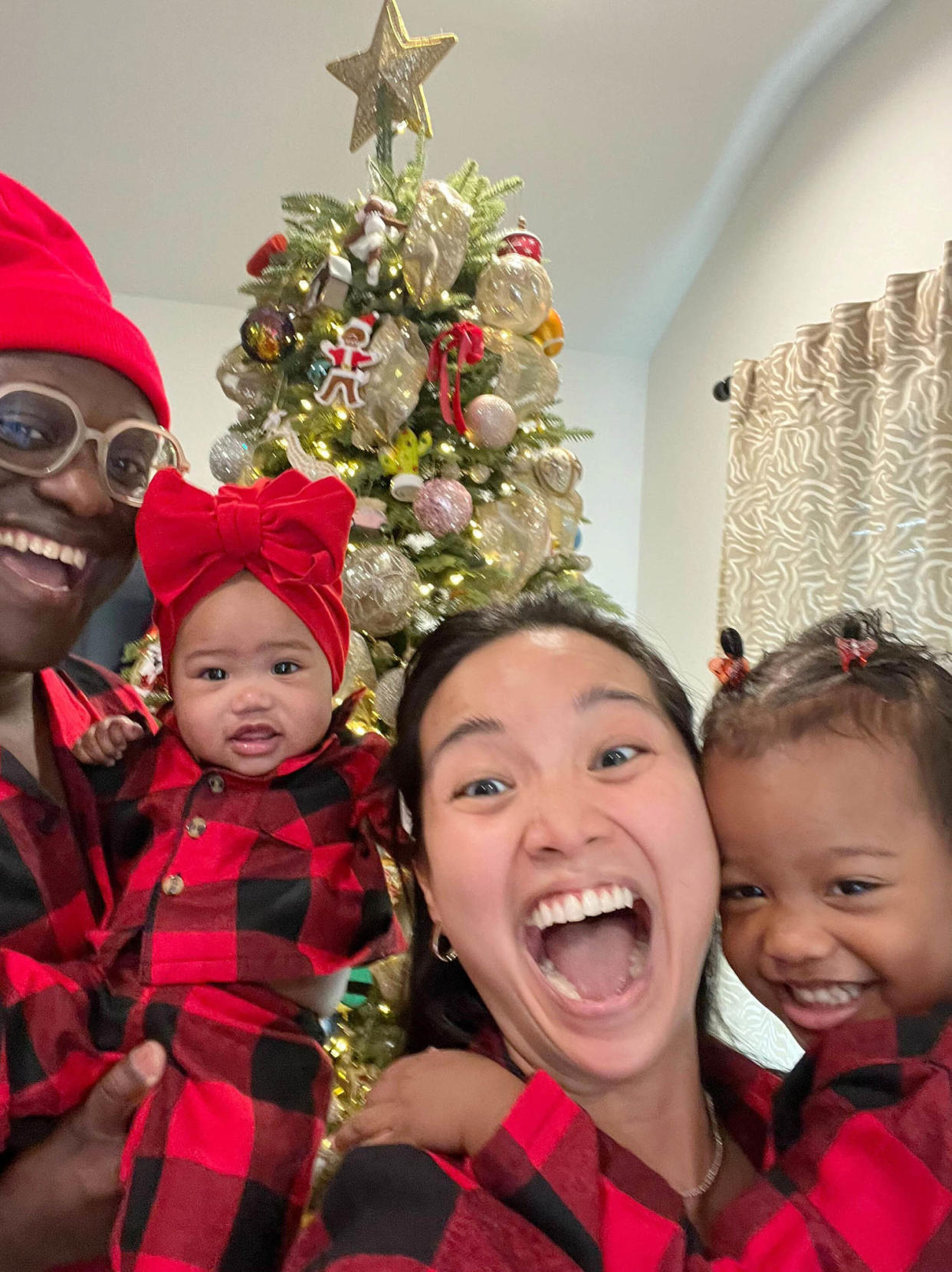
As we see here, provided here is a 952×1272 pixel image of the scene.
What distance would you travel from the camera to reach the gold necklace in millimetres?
916

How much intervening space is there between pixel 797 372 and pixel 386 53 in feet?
5.52

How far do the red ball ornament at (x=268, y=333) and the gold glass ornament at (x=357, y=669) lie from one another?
731 mm

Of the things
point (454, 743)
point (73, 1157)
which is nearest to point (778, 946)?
point (454, 743)

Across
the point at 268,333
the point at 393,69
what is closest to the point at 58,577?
the point at 268,333

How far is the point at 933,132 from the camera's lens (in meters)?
2.66

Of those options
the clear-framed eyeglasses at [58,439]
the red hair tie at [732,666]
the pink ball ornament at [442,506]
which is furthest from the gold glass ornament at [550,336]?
the red hair tie at [732,666]

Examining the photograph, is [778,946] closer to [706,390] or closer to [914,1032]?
[914,1032]

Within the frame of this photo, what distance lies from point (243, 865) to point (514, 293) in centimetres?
149

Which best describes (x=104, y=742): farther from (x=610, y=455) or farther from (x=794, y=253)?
(x=610, y=455)

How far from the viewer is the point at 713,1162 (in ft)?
3.13

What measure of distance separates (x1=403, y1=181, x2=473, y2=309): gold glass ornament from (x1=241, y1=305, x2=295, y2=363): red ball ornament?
0.32m

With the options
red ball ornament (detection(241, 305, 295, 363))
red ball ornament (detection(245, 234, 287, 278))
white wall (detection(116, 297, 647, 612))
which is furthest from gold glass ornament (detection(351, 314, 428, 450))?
white wall (detection(116, 297, 647, 612))

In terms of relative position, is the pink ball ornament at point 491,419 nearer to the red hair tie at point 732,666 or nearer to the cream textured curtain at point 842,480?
the red hair tie at point 732,666

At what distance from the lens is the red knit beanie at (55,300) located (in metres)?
1.25
